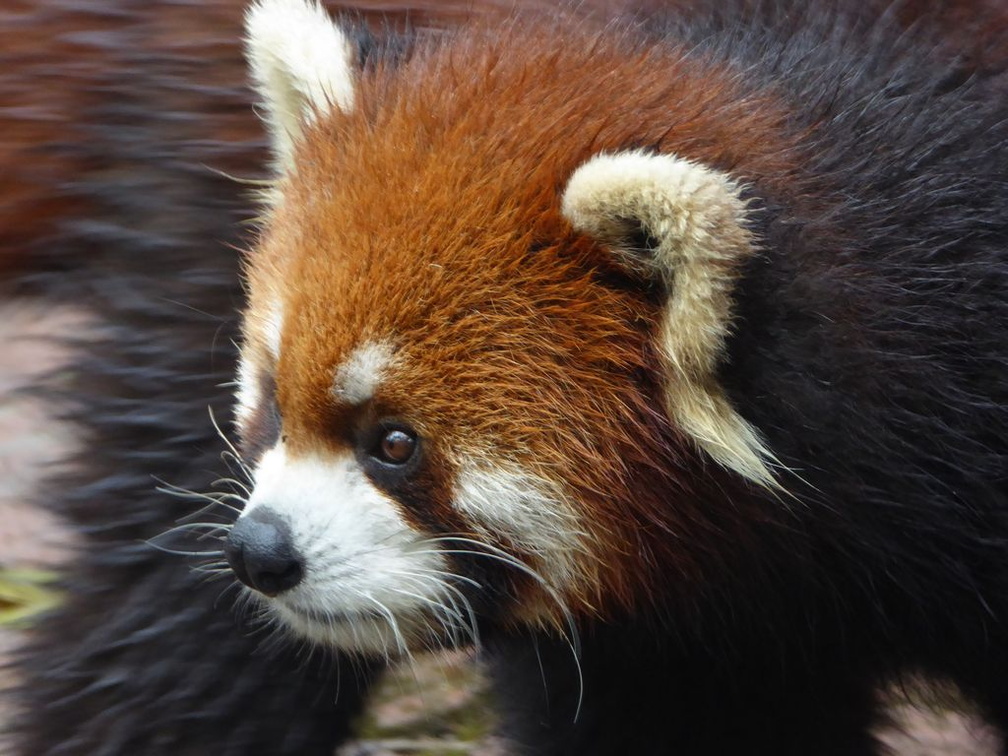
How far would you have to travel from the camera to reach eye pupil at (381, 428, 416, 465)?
3.38 meters

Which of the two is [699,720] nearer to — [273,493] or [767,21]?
[273,493]

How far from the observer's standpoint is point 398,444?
3381mm

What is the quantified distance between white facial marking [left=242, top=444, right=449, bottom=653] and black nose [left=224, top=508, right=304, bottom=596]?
0.02 meters

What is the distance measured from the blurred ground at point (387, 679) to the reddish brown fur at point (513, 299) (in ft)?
4.63

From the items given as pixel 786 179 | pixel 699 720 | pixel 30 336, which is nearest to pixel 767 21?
pixel 786 179

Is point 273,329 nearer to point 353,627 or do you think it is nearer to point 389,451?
point 389,451

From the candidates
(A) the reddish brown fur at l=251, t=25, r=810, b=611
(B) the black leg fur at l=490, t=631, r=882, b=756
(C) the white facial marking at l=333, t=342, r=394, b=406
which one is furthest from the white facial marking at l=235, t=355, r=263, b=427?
(B) the black leg fur at l=490, t=631, r=882, b=756

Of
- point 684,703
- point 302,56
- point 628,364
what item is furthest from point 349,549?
point 302,56

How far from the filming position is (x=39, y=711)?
424 cm

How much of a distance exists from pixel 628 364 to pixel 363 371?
558 mm

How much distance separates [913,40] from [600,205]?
4.05 feet

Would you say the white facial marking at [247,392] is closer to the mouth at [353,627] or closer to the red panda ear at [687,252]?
the mouth at [353,627]

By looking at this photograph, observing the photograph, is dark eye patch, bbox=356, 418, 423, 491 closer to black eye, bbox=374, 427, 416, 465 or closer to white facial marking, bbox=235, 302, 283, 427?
black eye, bbox=374, 427, 416, 465

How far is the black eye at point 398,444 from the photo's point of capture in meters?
3.38
